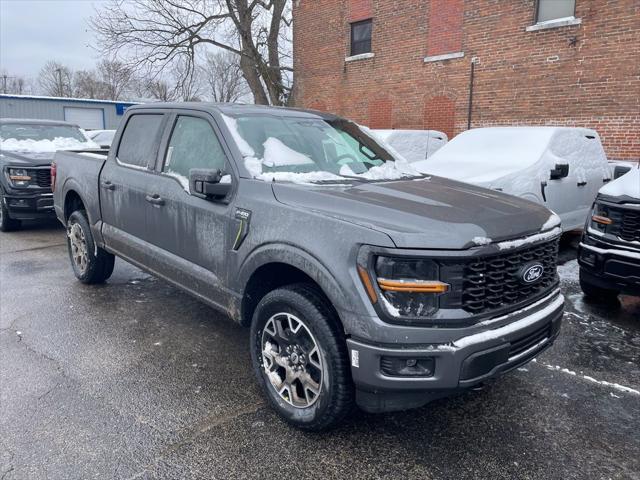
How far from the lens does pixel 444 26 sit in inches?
520

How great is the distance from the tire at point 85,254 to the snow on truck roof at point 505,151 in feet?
14.2

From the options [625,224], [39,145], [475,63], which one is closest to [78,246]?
[39,145]

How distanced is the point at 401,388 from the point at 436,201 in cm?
110

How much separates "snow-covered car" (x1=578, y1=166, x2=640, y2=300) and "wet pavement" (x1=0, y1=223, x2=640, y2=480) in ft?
1.55

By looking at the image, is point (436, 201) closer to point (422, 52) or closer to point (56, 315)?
point (56, 315)

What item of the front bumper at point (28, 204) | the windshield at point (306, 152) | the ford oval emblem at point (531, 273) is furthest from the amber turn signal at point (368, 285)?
the front bumper at point (28, 204)

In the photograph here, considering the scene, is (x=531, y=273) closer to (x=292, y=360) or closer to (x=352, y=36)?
(x=292, y=360)

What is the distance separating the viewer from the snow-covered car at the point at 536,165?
6400 mm

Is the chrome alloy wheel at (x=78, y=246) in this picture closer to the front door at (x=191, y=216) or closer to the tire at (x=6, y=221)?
the front door at (x=191, y=216)

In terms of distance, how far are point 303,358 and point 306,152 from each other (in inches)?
59.1

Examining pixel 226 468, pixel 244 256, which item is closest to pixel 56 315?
pixel 244 256

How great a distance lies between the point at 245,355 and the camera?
3867mm

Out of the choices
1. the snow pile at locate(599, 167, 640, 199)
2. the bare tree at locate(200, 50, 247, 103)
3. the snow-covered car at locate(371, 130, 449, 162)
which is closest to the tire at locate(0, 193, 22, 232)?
the snow-covered car at locate(371, 130, 449, 162)

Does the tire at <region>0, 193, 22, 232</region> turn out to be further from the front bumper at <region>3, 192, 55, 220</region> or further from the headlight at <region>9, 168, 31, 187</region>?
the headlight at <region>9, 168, 31, 187</region>
